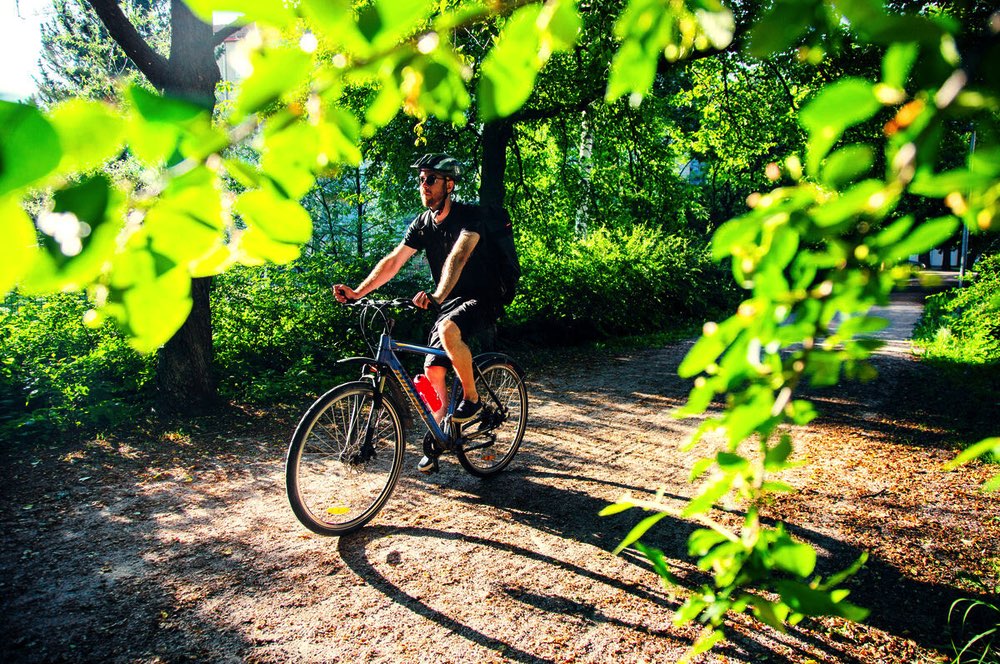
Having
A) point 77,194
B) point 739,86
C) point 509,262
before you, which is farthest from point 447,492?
point 739,86

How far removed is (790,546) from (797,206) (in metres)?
0.48

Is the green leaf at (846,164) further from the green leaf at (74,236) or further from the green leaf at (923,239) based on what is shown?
the green leaf at (74,236)

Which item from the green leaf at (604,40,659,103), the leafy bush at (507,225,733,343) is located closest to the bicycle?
the green leaf at (604,40,659,103)

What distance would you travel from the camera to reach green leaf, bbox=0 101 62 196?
0.56 meters

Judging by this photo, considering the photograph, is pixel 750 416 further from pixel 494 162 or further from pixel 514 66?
pixel 494 162

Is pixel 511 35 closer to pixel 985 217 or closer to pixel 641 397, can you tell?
pixel 985 217

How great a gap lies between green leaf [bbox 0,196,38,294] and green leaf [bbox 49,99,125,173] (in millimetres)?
54

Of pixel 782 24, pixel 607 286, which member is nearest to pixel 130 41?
pixel 782 24

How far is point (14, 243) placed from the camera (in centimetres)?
59

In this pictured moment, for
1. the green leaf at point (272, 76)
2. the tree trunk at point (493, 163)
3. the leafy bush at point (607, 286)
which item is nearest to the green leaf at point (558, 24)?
the green leaf at point (272, 76)

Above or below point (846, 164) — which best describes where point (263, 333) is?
below

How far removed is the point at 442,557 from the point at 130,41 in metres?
5.99

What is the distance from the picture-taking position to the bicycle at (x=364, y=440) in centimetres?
407

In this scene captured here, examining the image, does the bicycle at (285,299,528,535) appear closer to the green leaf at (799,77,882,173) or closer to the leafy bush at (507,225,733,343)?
the green leaf at (799,77,882,173)
